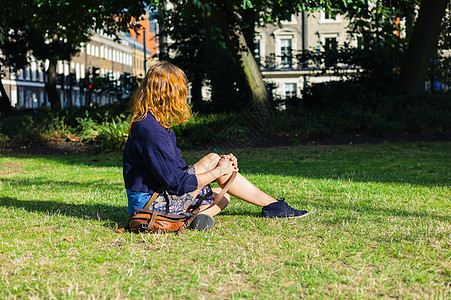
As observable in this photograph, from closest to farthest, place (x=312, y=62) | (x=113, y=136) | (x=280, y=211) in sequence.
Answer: (x=280, y=211) < (x=113, y=136) < (x=312, y=62)

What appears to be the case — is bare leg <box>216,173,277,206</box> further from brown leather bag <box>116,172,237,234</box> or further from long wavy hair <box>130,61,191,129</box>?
long wavy hair <box>130,61,191,129</box>

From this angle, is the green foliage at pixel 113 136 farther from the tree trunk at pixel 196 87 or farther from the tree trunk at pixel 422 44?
the tree trunk at pixel 422 44

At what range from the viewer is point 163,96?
4.37 m

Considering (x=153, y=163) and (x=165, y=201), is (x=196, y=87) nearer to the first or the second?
(x=165, y=201)

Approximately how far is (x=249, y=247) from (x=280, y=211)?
1046mm

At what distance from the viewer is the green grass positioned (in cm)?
314

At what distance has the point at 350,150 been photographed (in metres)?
12.1

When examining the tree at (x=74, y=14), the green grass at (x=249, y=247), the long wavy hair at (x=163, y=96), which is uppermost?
the tree at (x=74, y=14)

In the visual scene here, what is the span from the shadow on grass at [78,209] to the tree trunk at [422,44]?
12706 mm

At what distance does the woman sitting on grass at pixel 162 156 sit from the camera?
4.27m

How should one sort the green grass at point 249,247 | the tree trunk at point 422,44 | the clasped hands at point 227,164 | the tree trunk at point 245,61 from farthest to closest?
the tree trunk at point 422,44
the tree trunk at point 245,61
the clasped hands at point 227,164
the green grass at point 249,247

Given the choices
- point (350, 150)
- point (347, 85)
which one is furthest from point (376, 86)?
point (350, 150)

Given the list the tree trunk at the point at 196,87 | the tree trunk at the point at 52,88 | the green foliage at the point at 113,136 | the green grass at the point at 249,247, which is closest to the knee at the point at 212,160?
the green grass at the point at 249,247

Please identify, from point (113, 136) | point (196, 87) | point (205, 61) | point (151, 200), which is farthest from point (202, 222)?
point (196, 87)
